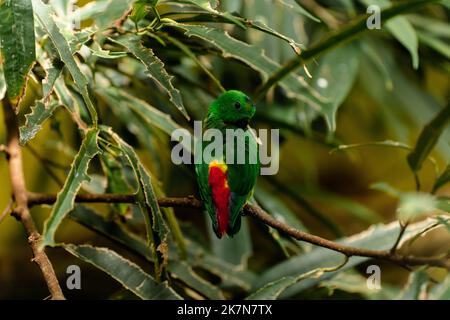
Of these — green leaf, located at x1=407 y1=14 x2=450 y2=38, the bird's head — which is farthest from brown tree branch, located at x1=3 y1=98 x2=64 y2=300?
green leaf, located at x1=407 y1=14 x2=450 y2=38

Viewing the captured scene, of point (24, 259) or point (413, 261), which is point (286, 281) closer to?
point (413, 261)

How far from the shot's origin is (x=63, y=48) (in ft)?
2.05

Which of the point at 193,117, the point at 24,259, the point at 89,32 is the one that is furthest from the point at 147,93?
the point at 24,259

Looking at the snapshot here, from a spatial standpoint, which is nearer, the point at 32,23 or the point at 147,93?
the point at 32,23

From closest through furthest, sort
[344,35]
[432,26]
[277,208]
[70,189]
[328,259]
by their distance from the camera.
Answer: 1. [70,189]
2. [344,35]
3. [328,259]
4. [277,208]
5. [432,26]

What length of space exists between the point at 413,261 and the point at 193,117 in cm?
56

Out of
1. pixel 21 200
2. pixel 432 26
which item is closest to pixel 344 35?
pixel 21 200

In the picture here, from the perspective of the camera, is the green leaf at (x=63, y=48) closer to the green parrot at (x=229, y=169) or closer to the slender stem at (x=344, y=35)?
the green parrot at (x=229, y=169)

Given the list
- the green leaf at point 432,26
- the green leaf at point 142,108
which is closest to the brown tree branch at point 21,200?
the green leaf at point 142,108

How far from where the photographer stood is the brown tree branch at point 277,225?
0.65 metres

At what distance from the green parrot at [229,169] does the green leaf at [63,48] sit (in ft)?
0.44

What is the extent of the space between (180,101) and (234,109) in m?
0.07

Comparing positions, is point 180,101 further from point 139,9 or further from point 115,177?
point 115,177

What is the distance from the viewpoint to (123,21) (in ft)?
2.65
